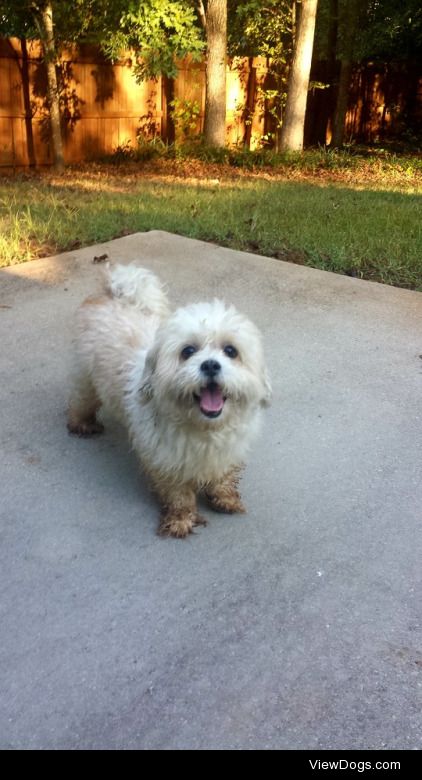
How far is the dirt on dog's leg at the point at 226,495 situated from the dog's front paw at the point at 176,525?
189mm

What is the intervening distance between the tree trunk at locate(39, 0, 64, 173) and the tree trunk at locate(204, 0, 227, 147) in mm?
3182

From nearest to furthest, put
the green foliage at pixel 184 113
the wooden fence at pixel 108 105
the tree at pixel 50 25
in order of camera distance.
A: the tree at pixel 50 25
the wooden fence at pixel 108 105
the green foliage at pixel 184 113

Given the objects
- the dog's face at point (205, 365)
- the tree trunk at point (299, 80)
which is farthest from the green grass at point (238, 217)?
the dog's face at point (205, 365)

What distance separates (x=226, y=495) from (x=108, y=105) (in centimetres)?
1205

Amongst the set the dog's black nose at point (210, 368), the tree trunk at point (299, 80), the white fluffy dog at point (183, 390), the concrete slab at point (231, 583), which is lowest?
the concrete slab at point (231, 583)

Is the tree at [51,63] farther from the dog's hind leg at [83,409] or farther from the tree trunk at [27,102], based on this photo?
the dog's hind leg at [83,409]

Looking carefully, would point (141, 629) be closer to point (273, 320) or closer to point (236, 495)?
point (236, 495)

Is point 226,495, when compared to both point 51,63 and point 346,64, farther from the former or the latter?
point 346,64

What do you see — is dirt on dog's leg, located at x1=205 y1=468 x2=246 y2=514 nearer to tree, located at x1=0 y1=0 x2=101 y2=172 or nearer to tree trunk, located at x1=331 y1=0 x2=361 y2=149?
tree, located at x1=0 y1=0 x2=101 y2=172

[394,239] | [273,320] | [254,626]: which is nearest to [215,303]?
[254,626]

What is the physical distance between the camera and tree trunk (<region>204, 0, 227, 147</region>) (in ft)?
41.0

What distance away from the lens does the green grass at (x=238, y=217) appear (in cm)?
694

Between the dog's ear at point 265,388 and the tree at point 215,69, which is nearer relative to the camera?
the dog's ear at point 265,388
